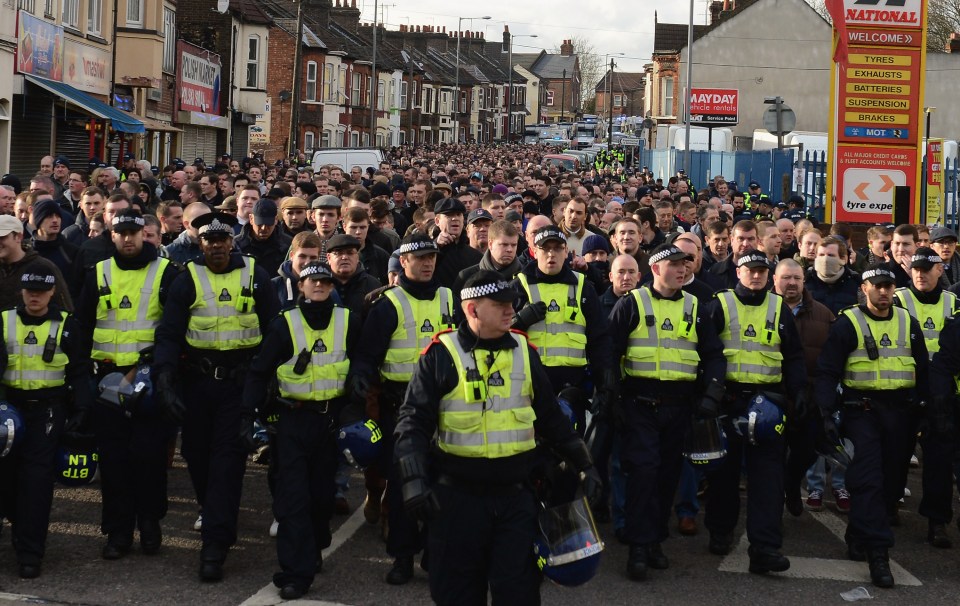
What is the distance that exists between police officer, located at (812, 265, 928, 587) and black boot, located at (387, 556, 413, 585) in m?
2.73

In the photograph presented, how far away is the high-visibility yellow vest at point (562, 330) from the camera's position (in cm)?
832

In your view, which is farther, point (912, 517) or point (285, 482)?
point (912, 517)

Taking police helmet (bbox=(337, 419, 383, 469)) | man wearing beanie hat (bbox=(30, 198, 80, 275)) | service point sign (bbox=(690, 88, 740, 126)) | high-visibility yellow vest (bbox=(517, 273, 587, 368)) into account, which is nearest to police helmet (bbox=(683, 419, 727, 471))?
high-visibility yellow vest (bbox=(517, 273, 587, 368))

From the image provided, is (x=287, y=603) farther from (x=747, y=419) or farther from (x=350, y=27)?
(x=350, y=27)

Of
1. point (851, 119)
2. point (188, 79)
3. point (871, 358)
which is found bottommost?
point (871, 358)

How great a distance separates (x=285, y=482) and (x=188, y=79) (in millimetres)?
32182

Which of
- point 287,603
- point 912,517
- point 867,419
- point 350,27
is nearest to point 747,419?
point 867,419

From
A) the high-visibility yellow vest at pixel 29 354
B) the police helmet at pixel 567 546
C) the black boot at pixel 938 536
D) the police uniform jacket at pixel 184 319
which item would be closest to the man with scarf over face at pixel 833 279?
the black boot at pixel 938 536

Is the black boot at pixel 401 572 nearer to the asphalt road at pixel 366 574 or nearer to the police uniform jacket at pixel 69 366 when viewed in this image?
the asphalt road at pixel 366 574

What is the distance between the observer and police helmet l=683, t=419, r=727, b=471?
8031 millimetres

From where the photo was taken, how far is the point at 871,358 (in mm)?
8250

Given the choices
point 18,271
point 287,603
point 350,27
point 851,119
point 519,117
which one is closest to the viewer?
point 287,603

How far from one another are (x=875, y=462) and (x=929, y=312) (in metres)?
1.62

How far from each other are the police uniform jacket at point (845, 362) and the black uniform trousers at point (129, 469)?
4.14 metres
